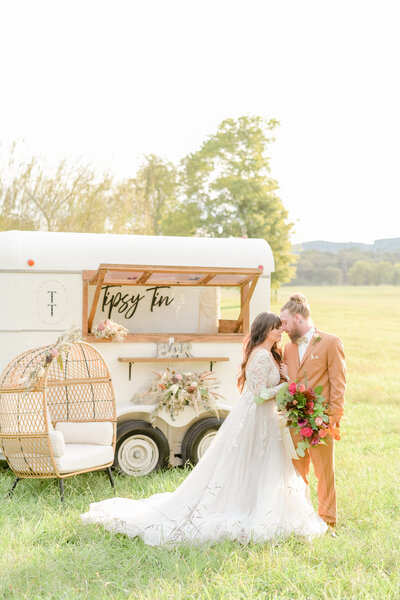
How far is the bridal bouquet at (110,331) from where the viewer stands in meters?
7.35

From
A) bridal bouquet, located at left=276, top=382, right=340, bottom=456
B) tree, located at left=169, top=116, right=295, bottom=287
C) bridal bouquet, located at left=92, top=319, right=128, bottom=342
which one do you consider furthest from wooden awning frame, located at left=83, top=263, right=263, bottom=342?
tree, located at left=169, top=116, right=295, bottom=287

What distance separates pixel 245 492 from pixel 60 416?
282 centimetres

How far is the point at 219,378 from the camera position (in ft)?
25.6

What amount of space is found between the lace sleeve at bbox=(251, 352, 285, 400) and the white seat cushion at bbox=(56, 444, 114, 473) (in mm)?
2058

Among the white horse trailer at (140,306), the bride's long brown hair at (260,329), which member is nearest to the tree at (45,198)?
the white horse trailer at (140,306)

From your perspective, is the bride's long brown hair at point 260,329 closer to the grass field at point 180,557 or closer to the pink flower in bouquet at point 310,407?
the pink flower in bouquet at point 310,407

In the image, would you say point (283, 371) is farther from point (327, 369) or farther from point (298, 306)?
point (298, 306)

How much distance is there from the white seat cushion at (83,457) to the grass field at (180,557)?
0.25 m

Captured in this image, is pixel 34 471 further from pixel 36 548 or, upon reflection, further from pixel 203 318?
pixel 203 318

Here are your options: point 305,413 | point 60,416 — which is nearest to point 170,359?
point 60,416

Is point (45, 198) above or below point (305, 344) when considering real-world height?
above

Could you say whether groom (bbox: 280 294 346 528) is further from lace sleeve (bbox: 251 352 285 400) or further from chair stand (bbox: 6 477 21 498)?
chair stand (bbox: 6 477 21 498)

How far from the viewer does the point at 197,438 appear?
7.56 metres

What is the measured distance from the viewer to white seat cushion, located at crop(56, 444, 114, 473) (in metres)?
6.60
